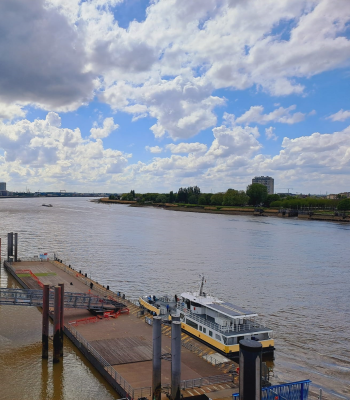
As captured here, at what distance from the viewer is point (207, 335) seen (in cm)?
3041

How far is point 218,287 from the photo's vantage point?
5125 centimetres

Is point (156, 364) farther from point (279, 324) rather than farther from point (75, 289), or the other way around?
point (75, 289)

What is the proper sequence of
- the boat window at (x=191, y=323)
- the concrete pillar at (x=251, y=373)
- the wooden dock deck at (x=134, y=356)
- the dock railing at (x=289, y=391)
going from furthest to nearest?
the boat window at (x=191, y=323) < the wooden dock deck at (x=134, y=356) < the dock railing at (x=289, y=391) < the concrete pillar at (x=251, y=373)

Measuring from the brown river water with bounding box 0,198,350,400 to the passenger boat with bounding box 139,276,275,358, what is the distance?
2.61 meters

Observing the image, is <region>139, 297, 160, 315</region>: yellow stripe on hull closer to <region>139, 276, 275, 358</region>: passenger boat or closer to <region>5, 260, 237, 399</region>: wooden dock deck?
<region>5, 260, 237, 399</region>: wooden dock deck

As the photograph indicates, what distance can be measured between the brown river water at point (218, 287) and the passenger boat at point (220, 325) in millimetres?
2608

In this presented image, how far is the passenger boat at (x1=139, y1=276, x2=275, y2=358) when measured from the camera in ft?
95.1

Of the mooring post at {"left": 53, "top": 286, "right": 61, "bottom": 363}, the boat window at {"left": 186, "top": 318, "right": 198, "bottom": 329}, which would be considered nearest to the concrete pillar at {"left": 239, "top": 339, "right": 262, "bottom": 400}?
the mooring post at {"left": 53, "top": 286, "right": 61, "bottom": 363}

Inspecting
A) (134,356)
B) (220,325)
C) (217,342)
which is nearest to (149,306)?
(220,325)

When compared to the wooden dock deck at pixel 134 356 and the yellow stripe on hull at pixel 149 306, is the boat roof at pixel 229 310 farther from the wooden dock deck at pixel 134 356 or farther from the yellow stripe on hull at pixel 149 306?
the yellow stripe on hull at pixel 149 306

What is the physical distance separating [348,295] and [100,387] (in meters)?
36.0

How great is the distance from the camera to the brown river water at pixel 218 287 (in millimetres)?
25500

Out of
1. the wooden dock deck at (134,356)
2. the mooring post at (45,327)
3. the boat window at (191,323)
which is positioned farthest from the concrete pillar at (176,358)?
the boat window at (191,323)

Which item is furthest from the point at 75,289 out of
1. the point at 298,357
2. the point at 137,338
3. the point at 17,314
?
the point at 298,357
